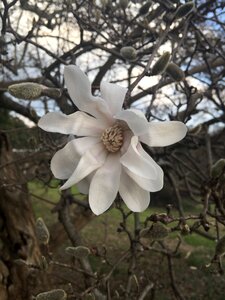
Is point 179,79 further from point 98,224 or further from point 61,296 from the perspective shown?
point 98,224

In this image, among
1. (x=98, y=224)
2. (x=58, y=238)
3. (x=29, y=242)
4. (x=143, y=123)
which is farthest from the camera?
(x=98, y=224)

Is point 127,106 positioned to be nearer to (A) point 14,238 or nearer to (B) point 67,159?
(B) point 67,159

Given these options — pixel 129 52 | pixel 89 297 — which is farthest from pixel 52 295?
pixel 129 52

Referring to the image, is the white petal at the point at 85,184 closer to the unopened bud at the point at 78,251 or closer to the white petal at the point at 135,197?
the white petal at the point at 135,197

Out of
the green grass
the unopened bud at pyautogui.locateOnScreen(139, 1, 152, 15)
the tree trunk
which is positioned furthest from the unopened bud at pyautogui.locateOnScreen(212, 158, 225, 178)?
the green grass

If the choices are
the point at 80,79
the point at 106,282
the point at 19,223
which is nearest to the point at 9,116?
the point at 19,223

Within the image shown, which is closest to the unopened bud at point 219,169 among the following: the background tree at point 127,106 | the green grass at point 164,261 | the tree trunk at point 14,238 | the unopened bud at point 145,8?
the background tree at point 127,106
